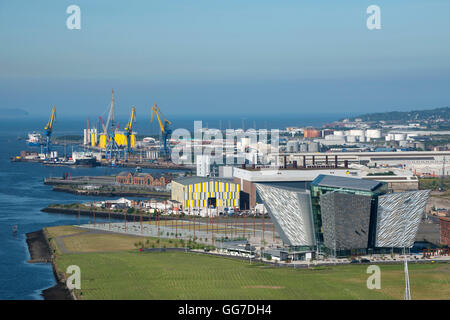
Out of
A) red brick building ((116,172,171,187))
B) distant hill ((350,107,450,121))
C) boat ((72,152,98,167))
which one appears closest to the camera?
red brick building ((116,172,171,187))

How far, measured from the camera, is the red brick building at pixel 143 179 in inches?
2357

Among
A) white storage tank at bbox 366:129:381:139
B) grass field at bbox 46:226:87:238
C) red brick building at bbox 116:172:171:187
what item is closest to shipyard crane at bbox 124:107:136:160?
red brick building at bbox 116:172:171:187

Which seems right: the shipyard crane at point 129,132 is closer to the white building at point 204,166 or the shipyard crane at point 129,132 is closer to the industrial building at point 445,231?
the white building at point 204,166

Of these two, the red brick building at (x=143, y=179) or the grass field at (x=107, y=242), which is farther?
the red brick building at (x=143, y=179)

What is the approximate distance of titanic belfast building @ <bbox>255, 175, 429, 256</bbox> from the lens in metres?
29.4

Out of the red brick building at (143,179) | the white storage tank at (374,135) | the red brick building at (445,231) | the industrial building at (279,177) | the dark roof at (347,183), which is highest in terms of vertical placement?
the white storage tank at (374,135)

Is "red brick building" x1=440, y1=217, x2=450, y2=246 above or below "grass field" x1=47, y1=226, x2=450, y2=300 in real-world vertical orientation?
above

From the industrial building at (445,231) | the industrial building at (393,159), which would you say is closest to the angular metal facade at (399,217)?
the industrial building at (445,231)

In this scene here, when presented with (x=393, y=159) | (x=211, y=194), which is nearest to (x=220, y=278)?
(x=211, y=194)

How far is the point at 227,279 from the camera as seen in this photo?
84.1 feet

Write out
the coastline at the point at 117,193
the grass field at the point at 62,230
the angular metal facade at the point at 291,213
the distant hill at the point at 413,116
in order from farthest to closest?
the distant hill at the point at 413,116 < the coastline at the point at 117,193 < the grass field at the point at 62,230 < the angular metal facade at the point at 291,213

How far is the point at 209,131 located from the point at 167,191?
5204cm

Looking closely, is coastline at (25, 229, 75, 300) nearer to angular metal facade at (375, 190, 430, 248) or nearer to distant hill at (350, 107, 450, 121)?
angular metal facade at (375, 190, 430, 248)
